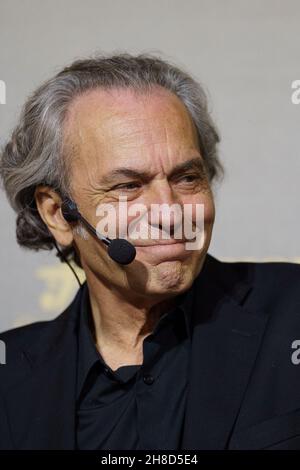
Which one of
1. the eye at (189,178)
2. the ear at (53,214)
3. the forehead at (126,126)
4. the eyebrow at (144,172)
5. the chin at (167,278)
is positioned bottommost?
the chin at (167,278)

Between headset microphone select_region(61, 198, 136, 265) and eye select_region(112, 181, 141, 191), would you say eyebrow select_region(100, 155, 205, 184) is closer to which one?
eye select_region(112, 181, 141, 191)

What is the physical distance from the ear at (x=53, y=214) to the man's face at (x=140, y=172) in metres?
0.09

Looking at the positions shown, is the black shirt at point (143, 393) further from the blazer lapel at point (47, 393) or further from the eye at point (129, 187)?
the eye at point (129, 187)

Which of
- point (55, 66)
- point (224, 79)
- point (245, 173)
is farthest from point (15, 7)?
point (245, 173)

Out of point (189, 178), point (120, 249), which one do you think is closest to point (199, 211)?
point (189, 178)

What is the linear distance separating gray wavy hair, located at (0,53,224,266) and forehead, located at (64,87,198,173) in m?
0.03

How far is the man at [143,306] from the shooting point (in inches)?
58.2

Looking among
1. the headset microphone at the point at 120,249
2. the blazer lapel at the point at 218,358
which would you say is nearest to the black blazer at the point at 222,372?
the blazer lapel at the point at 218,358

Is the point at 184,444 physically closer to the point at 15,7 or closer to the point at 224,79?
the point at 224,79

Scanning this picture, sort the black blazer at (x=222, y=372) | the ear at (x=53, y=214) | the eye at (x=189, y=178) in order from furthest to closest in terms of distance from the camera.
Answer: the ear at (x=53, y=214) → the eye at (x=189, y=178) → the black blazer at (x=222, y=372)

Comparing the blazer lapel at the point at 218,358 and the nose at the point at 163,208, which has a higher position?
the nose at the point at 163,208

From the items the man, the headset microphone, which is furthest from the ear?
the headset microphone

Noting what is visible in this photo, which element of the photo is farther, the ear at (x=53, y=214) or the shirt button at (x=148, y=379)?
the ear at (x=53, y=214)
